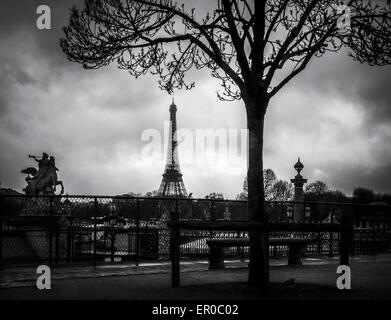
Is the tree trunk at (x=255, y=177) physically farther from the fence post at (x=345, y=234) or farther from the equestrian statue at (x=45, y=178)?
the equestrian statue at (x=45, y=178)

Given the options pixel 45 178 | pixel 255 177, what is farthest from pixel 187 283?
pixel 45 178

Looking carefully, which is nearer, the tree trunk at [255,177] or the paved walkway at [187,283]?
the paved walkway at [187,283]

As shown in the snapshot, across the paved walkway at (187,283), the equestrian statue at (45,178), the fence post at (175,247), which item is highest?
the equestrian statue at (45,178)

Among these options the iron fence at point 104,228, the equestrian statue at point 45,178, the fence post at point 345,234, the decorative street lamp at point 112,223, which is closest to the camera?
the fence post at point 345,234

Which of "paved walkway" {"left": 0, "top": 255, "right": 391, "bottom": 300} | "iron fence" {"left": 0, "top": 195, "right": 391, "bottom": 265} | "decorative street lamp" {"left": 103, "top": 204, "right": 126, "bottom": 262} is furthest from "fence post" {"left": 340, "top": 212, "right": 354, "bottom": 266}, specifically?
"decorative street lamp" {"left": 103, "top": 204, "right": 126, "bottom": 262}

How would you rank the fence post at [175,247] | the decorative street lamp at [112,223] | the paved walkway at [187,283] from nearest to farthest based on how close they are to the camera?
the paved walkway at [187,283]
the fence post at [175,247]
the decorative street lamp at [112,223]

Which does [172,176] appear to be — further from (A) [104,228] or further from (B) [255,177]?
(B) [255,177]

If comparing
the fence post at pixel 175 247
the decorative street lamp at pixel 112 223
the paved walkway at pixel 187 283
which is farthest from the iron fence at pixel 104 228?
the fence post at pixel 175 247

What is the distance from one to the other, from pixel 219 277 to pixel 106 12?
5.26 meters

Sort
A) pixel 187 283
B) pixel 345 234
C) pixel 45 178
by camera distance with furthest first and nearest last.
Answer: pixel 45 178 < pixel 187 283 < pixel 345 234

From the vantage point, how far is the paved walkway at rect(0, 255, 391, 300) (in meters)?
7.14

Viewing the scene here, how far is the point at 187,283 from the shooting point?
8.53m

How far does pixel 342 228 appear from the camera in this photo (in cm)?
796

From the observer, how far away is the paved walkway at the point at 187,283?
281 inches
